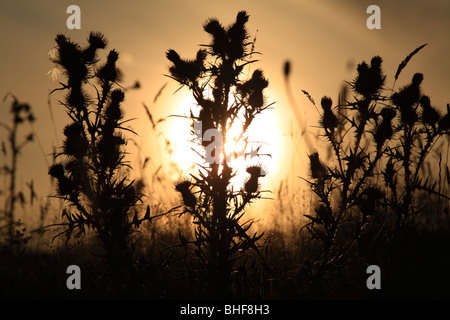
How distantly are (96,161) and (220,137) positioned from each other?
1.22 metres

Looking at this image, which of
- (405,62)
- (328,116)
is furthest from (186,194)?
(405,62)

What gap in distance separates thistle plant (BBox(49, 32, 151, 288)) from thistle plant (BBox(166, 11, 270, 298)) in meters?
0.57

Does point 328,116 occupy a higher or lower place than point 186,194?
higher

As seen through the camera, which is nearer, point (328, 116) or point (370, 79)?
point (370, 79)

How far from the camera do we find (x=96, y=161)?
4.07m

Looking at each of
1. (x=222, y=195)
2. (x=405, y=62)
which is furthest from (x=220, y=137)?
(x=405, y=62)

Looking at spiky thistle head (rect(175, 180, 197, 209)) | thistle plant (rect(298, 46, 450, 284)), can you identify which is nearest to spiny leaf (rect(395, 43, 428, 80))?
thistle plant (rect(298, 46, 450, 284))

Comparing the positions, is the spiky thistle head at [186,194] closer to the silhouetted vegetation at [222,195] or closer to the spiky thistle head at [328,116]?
the silhouetted vegetation at [222,195]

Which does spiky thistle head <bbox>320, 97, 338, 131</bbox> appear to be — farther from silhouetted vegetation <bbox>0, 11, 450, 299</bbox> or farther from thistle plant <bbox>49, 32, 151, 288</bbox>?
thistle plant <bbox>49, 32, 151, 288</bbox>

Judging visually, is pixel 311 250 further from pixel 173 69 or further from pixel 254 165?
pixel 173 69

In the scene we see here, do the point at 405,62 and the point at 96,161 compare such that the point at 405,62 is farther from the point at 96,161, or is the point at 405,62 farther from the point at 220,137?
the point at 96,161

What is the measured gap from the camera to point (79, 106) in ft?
13.7
